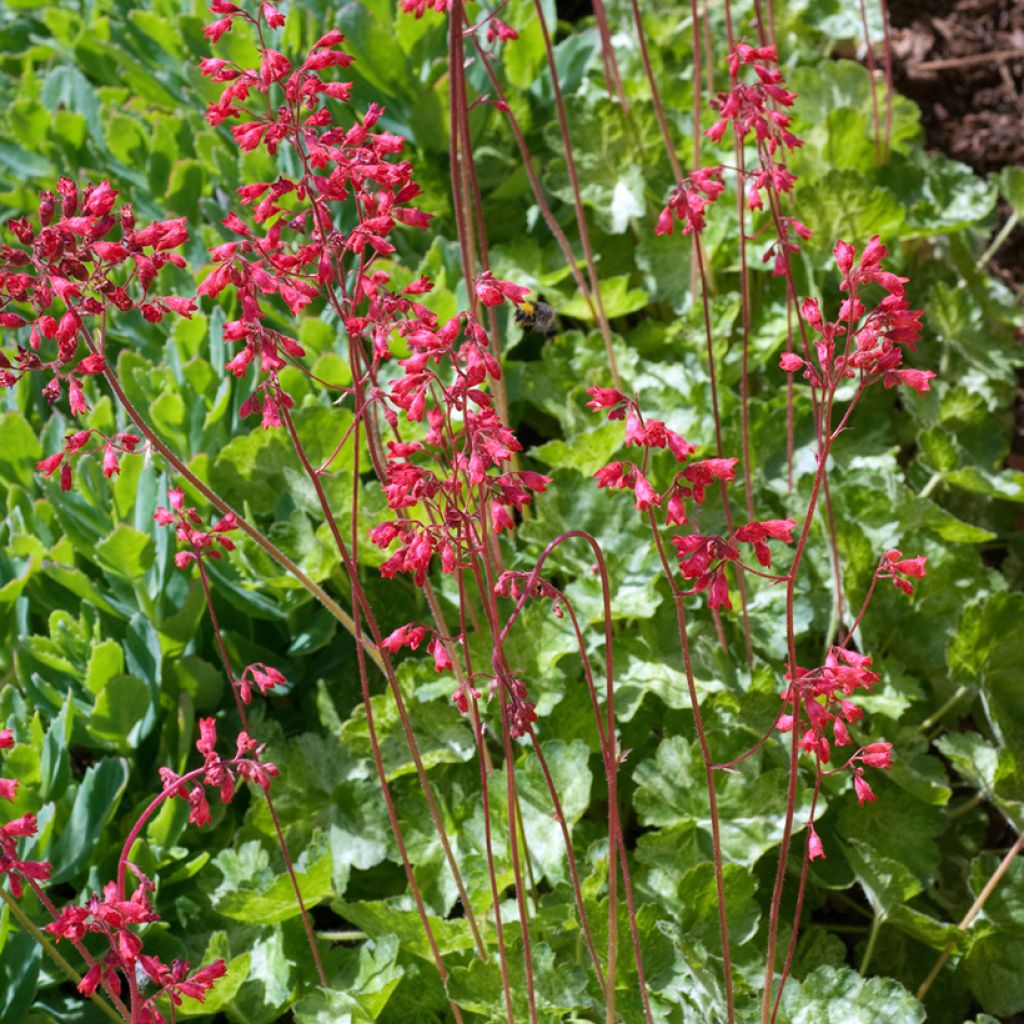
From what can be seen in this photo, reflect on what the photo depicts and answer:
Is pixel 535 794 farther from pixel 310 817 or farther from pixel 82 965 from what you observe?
pixel 82 965

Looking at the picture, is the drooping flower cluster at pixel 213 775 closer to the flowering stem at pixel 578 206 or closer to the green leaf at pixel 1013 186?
the flowering stem at pixel 578 206

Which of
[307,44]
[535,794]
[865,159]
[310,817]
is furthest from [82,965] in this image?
[865,159]

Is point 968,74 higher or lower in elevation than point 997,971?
higher

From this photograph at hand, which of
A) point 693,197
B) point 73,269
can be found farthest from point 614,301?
point 73,269

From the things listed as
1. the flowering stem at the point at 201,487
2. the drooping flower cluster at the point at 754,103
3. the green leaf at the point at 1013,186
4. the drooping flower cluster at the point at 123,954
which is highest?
the drooping flower cluster at the point at 754,103

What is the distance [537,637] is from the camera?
6.73 feet

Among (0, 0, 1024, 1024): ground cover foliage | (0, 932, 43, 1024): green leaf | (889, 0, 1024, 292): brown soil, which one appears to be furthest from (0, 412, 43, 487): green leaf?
(889, 0, 1024, 292): brown soil

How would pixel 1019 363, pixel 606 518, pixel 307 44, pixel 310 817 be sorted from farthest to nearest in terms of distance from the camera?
pixel 307 44 → pixel 1019 363 → pixel 606 518 → pixel 310 817

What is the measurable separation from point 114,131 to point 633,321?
1.14 m

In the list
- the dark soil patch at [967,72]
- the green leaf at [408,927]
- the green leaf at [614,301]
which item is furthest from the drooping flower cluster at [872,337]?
the dark soil patch at [967,72]

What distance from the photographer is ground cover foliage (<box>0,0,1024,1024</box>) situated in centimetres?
175

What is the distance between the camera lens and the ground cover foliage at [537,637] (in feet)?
5.74

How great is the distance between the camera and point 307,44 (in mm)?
2873

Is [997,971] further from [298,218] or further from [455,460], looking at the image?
[298,218]
